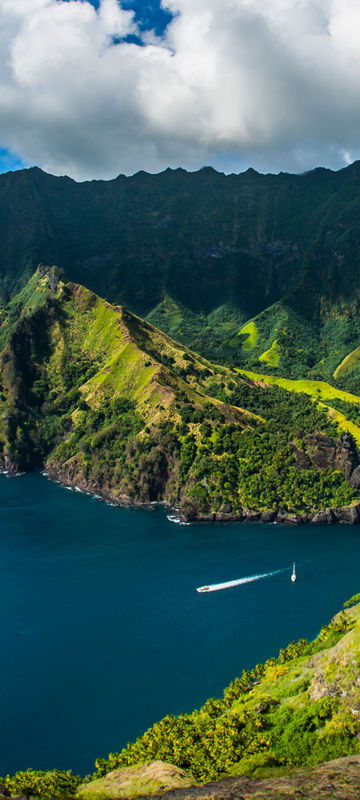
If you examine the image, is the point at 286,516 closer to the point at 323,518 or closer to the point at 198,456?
the point at 323,518

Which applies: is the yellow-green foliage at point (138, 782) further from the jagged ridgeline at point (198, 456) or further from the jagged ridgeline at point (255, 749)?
the jagged ridgeline at point (198, 456)

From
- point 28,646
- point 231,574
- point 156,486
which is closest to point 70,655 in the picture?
point 28,646

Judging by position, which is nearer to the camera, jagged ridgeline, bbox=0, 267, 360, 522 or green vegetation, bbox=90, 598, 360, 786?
green vegetation, bbox=90, 598, 360, 786

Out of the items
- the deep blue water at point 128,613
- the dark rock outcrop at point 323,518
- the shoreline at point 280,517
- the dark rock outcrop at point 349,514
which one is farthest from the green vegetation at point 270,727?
the dark rock outcrop at point 349,514

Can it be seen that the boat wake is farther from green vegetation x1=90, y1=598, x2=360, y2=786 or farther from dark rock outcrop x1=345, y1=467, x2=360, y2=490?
dark rock outcrop x1=345, y1=467, x2=360, y2=490

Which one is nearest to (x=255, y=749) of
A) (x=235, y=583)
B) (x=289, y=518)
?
(x=235, y=583)

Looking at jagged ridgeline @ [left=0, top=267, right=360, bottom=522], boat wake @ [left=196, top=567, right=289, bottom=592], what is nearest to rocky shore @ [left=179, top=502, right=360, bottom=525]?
jagged ridgeline @ [left=0, top=267, right=360, bottom=522]

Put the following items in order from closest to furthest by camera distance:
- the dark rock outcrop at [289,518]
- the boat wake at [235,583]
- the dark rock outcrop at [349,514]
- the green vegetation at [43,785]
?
the green vegetation at [43,785] → the boat wake at [235,583] → the dark rock outcrop at [289,518] → the dark rock outcrop at [349,514]

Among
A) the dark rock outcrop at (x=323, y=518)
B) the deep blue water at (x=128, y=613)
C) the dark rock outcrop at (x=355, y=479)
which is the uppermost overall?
the dark rock outcrop at (x=355, y=479)
